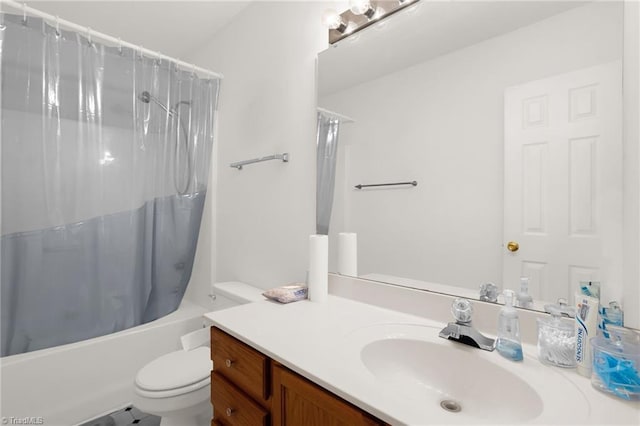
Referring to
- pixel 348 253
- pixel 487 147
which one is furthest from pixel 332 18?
pixel 348 253

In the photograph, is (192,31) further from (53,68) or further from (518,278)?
(518,278)

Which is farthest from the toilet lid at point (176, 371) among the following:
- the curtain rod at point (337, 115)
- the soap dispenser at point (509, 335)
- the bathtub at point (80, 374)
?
the curtain rod at point (337, 115)

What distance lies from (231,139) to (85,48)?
0.88m

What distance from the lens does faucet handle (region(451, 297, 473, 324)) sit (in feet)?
2.84

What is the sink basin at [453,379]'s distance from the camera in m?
0.66

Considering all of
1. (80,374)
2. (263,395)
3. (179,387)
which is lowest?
(80,374)

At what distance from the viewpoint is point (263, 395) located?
2.69 feet

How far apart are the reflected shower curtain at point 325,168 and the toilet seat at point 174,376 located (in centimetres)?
83

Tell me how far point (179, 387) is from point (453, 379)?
108 cm

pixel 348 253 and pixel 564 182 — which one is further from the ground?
pixel 564 182

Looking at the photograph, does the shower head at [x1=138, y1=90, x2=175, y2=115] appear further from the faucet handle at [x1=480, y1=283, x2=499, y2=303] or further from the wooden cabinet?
the faucet handle at [x1=480, y1=283, x2=499, y2=303]

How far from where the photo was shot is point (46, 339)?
4.98 ft

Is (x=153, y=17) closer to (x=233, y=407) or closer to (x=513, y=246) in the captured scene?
(x=233, y=407)

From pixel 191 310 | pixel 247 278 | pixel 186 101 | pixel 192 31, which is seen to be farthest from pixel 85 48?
pixel 191 310
